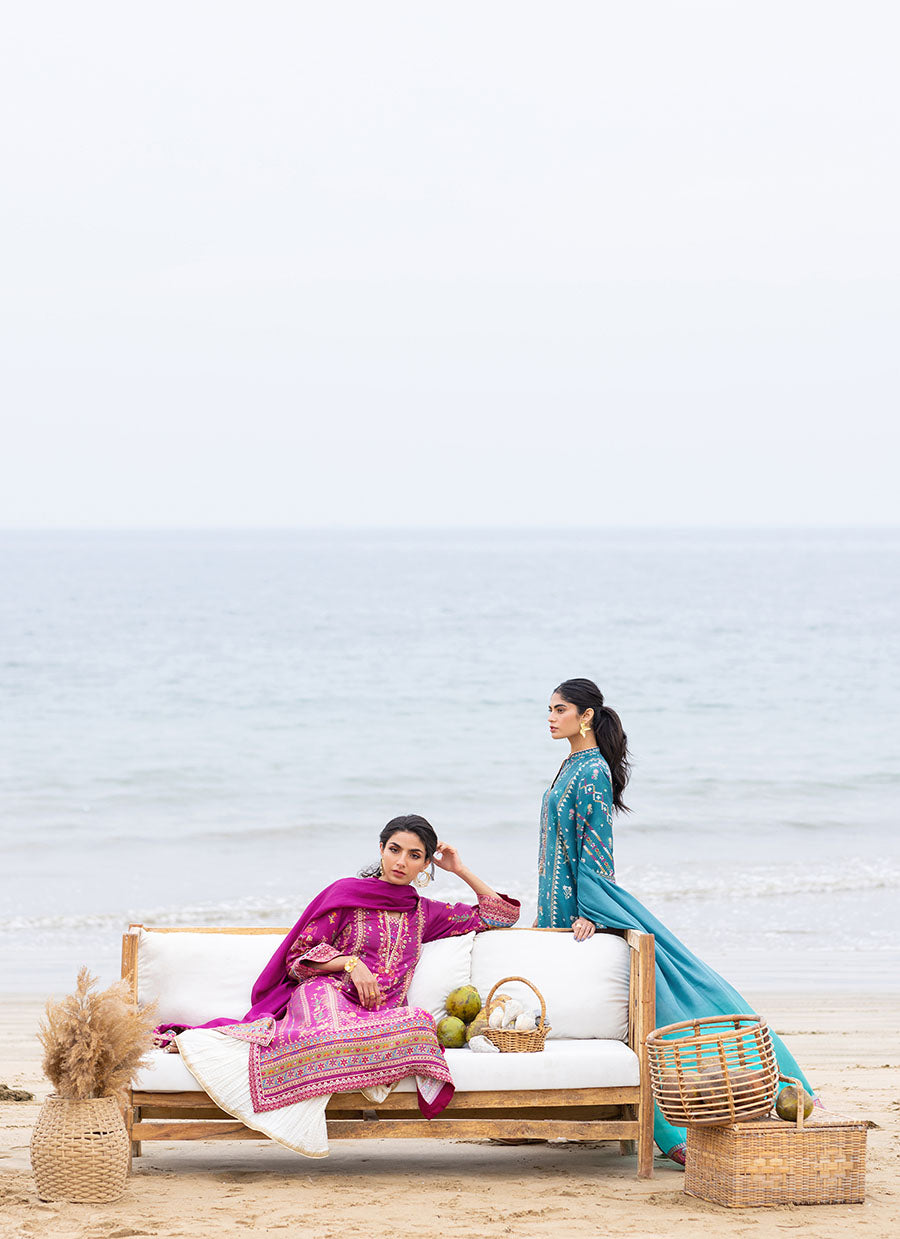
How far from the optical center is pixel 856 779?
16.1 m

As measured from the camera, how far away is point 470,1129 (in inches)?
173

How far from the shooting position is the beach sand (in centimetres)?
395

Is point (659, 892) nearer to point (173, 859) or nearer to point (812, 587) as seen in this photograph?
point (173, 859)

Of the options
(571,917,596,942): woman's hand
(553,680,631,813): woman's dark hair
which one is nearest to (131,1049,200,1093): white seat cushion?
(571,917,596,942): woman's hand

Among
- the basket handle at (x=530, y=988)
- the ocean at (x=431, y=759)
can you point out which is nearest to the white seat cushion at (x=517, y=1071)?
the basket handle at (x=530, y=988)

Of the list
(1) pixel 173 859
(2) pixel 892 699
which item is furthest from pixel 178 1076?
(2) pixel 892 699

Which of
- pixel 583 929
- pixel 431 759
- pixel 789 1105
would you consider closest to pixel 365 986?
pixel 583 929

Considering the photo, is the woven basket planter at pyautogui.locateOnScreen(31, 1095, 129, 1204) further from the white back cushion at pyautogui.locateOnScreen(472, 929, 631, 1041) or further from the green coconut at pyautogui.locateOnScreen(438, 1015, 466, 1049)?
the white back cushion at pyautogui.locateOnScreen(472, 929, 631, 1041)

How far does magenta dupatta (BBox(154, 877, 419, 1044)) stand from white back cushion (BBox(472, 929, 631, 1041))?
0.35 metres

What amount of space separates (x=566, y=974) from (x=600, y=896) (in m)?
0.27

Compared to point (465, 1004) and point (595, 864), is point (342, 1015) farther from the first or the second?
point (595, 864)

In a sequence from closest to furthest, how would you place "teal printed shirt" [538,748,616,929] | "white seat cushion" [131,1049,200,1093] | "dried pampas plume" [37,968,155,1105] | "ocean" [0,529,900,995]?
"dried pampas plume" [37,968,155,1105]
"white seat cushion" [131,1049,200,1093]
"teal printed shirt" [538,748,616,929]
"ocean" [0,529,900,995]

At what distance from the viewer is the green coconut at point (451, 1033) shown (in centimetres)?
458

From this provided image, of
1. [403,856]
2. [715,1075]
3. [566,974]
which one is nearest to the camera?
[715,1075]
